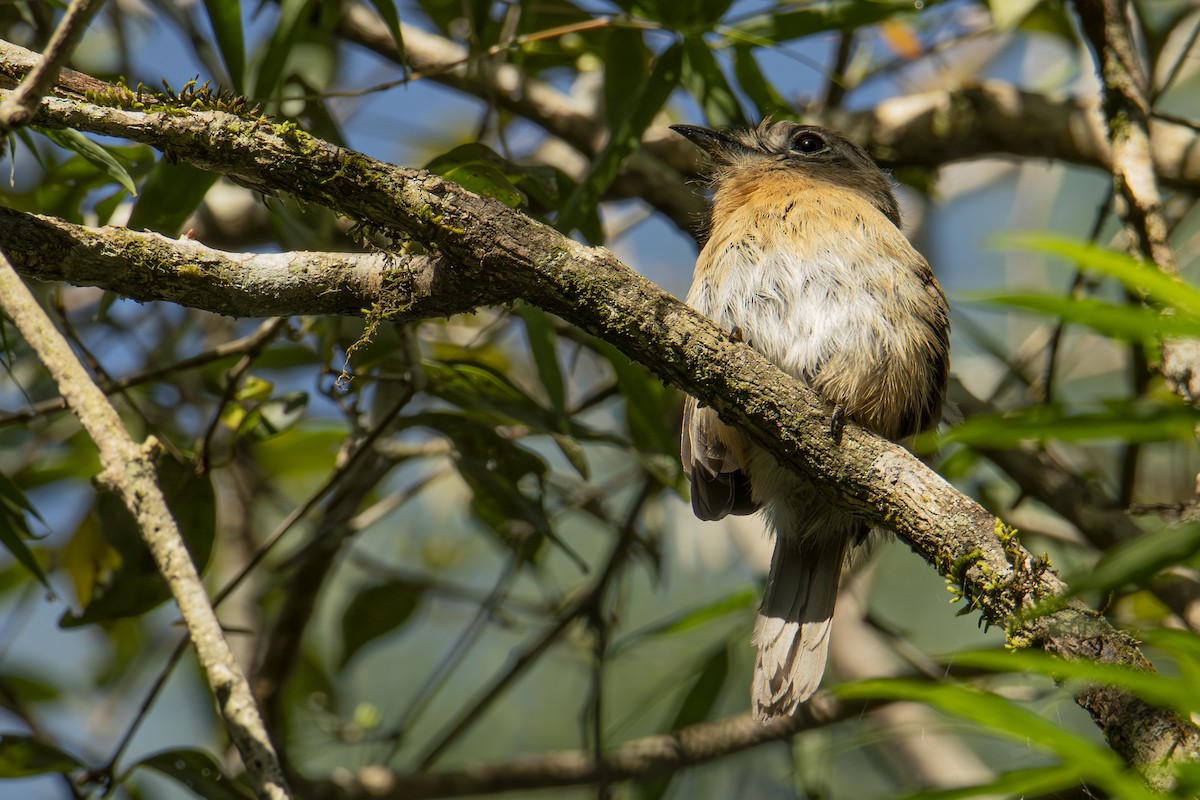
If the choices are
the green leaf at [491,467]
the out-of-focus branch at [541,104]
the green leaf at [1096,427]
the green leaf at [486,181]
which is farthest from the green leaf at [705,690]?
the green leaf at [1096,427]

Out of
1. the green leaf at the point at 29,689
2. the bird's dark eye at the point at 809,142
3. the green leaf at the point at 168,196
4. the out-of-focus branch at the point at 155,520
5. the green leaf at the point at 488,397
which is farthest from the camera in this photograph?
the green leaf at the point at 29,689

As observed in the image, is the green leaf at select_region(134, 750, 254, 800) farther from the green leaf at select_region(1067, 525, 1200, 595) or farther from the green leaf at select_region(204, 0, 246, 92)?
the green leaf at select_region(1067, 525, 1200, 595)

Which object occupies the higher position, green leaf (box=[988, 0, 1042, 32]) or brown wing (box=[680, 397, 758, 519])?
green leaf (box=[988, 0, 1042, 32])

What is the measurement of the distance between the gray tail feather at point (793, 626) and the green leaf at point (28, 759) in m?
1.79

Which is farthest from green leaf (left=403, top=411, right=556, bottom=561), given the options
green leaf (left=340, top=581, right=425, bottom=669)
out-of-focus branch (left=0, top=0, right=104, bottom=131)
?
out-of-focus branch (left=0, top=0, right=104, bottom=131)

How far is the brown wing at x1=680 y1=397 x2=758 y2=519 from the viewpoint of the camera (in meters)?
3.24

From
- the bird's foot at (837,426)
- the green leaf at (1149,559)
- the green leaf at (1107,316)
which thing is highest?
the bird's foot at (837,426)

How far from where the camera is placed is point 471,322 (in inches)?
217

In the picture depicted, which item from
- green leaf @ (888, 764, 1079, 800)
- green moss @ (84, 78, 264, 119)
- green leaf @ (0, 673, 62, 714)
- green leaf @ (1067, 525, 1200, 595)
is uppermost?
green moss @ (84, 78, 264, 119)

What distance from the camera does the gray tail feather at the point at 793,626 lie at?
3.02 m

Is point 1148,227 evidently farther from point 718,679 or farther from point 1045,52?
point 1045,52

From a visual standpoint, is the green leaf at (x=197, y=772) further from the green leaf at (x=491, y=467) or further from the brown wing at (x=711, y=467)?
the brown wing at (x=711, y=467)

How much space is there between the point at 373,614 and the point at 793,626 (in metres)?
1.80

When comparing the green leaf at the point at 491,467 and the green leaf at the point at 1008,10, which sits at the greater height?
the green leaf at the point at 1008,10
